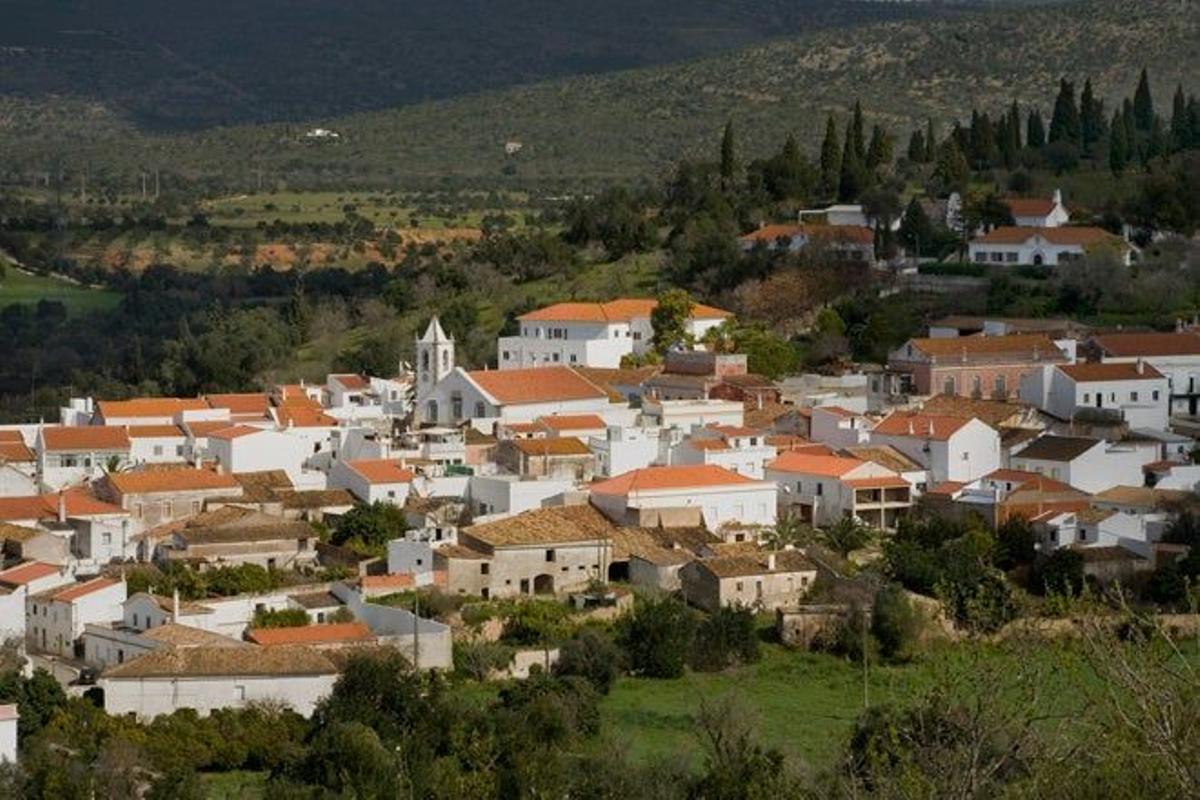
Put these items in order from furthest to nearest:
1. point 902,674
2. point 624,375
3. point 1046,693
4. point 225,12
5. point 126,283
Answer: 1. point 225,12
2. point 126,283
3. point 624,375
4. point 902,674
5. point 1046,693

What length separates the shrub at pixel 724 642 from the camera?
3325 cm

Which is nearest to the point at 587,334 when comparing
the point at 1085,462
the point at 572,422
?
the point at 572,422

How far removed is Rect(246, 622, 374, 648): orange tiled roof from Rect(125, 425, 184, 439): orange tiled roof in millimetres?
9878

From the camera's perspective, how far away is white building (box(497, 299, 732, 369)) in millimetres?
48406

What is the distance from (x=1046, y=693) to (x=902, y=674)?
7741 mm

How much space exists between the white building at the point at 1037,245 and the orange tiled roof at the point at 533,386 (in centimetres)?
1178

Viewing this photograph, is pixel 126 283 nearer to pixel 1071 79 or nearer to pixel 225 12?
pixel 1071 79

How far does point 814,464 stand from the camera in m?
39.1

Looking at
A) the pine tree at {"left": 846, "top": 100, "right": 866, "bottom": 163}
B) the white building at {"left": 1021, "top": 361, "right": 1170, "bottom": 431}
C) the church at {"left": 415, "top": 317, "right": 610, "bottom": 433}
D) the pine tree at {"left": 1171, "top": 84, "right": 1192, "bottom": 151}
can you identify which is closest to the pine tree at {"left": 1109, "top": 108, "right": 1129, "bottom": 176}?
the pine tree at {"left": 1171, "top": 84, "right": 1192, "bottom": 151}

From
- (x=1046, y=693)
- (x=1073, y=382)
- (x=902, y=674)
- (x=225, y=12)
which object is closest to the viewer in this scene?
(x=1046, y=693)

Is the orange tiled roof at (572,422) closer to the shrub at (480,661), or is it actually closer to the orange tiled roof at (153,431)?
the orange tiled roof at (153,431)

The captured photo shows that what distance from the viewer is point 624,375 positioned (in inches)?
1800

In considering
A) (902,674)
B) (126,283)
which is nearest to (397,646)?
(902,674)

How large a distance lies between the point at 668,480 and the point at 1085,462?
6262mm
